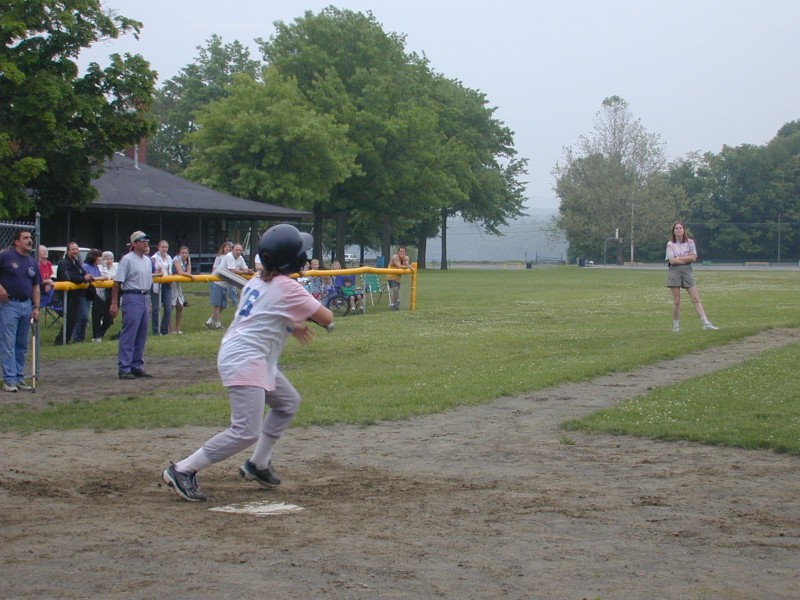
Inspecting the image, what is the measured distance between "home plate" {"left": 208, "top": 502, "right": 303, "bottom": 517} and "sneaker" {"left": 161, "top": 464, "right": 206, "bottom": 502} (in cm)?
19

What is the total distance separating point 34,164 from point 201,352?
11.4 metres

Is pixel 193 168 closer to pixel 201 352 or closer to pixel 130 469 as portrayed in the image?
pixel 201 352

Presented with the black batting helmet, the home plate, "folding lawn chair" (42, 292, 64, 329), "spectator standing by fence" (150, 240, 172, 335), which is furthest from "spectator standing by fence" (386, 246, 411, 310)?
the home plate

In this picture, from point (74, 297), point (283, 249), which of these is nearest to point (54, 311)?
point (74, 297)

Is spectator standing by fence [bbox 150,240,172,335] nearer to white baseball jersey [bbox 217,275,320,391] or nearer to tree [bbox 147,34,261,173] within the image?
white baseball jersey [bbox 217,275,320,391]

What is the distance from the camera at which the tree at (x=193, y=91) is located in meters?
86.0

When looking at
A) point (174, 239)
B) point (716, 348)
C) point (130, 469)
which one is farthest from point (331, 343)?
point (174, 239)

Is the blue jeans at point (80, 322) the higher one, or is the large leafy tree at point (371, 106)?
the large leafy tree at point (371, 106)

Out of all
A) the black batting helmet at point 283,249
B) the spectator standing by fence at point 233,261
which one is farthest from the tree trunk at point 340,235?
the black batting helmet at point 283,249

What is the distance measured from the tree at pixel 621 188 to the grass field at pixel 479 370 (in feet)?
224

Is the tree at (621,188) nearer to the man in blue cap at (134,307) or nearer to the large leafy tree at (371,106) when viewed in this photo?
the large leafy tree at (371,106)

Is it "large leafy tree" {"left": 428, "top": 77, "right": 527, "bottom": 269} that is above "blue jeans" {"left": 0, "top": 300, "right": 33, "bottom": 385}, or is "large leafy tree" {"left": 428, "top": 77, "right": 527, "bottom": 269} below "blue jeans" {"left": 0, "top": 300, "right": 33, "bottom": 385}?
above

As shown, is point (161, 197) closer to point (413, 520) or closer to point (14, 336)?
point (14, 336)

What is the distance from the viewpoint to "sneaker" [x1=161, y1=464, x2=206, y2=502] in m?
6.69
